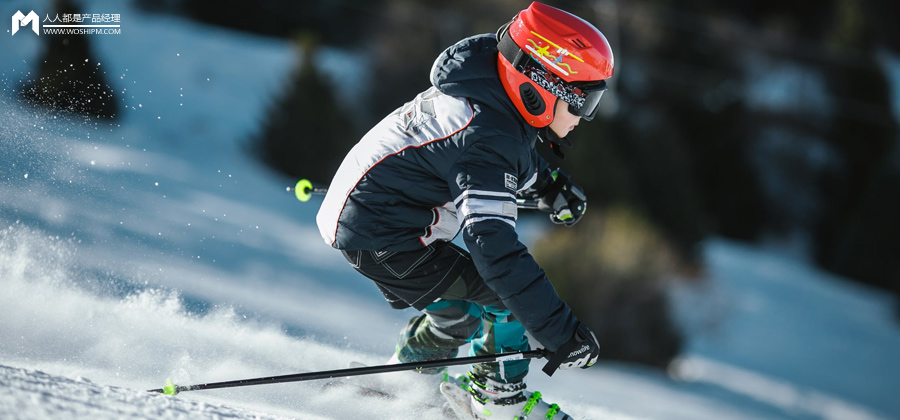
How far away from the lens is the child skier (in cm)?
317

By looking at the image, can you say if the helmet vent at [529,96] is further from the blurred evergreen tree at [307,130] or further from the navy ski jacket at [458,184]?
the blurred evergreen tree at [307,130]

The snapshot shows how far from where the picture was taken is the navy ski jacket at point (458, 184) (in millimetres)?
3146

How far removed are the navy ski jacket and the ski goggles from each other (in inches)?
6.2

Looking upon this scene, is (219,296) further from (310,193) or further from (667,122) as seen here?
(667,122)

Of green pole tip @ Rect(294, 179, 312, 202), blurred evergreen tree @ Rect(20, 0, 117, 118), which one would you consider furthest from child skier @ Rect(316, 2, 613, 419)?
blurred evergreen tree @ Rect(20, 0, 117, 118)

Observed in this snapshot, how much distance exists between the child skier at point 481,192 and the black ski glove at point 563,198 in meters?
0.82

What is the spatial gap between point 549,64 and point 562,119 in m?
0.26

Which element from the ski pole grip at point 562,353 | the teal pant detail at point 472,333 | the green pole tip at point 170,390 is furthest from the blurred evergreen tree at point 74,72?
the ski pole grip at point 562,353

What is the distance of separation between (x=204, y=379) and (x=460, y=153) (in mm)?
1884

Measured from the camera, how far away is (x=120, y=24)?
→ 49.1ft

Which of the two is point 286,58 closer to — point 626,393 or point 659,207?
point 659,207

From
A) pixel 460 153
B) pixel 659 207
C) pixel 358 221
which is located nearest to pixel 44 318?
pixel 358 221

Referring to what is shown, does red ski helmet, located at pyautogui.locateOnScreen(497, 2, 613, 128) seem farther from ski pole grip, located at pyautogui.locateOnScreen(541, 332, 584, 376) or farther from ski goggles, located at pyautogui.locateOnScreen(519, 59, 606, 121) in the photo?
ski pole grip, located at pyautogui.locateOnScreen(541, 332, 584, 376)

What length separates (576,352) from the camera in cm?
330
